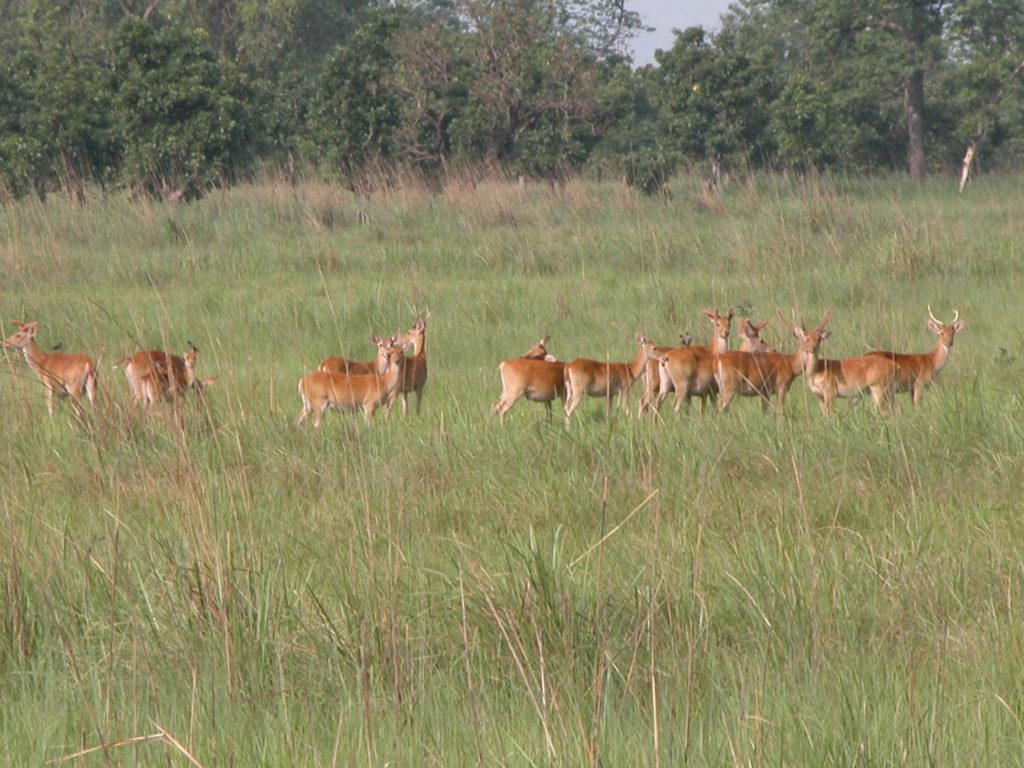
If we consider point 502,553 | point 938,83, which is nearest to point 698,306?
point 502,553

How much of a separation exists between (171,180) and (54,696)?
60.8 feet

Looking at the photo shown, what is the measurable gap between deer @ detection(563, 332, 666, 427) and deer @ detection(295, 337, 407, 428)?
40.7 inches

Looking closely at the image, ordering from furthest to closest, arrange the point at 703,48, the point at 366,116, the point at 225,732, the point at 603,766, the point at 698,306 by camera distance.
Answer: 1. the point at 703,48
2. the point at 366,116
3. the point at 698,306
4. the point at 225,732
5. the point at 603,766

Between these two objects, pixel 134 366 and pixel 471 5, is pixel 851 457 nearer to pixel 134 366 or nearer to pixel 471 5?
pixel 134 366

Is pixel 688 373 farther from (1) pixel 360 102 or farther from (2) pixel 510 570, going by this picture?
(1) pixel 360 102

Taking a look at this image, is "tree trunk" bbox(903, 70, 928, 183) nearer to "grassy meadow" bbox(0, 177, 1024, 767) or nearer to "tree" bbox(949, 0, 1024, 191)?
"tree" bbox(949, 0, 1024, 191)

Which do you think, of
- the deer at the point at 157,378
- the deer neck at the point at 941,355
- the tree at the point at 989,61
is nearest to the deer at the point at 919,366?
the deer neck at the point at 941,355

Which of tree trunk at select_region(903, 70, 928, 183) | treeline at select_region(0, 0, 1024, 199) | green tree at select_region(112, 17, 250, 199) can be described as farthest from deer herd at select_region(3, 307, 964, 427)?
tree trunk at select_region(903, 70, 928, 183)

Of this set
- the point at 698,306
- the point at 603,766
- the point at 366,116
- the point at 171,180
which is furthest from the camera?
the point at 366,116

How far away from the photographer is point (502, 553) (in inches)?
196

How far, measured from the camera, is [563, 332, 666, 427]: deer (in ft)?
29.1

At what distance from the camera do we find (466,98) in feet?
90.3

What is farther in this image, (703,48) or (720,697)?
(703,48)

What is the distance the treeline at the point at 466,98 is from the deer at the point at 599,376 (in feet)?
37.4
